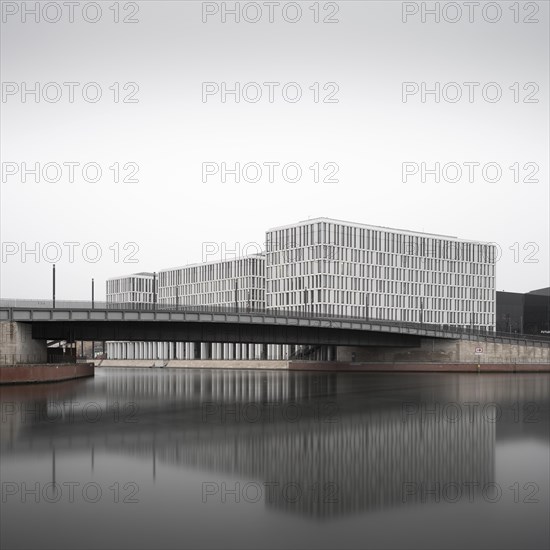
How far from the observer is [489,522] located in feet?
38.4

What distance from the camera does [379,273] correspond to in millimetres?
140375

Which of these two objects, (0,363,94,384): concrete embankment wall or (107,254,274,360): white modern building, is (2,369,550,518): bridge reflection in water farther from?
(107,254,274,360): white modern building

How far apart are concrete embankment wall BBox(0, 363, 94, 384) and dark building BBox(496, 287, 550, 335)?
11479 centimetres

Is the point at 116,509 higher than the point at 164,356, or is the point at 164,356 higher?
the point at 116,509

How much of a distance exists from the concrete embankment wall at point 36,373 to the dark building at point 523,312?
115 meters

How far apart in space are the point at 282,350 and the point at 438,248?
40151 mm

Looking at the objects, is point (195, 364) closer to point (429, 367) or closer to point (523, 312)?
point (429, 367)

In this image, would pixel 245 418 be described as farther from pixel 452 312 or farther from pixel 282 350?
pixel 452 312

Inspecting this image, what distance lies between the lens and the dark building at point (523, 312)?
157 metres

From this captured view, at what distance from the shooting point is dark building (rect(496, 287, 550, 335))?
156750mm

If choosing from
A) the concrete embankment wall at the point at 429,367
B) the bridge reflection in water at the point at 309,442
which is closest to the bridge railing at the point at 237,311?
the concrete embankment wall at the point at 429,367

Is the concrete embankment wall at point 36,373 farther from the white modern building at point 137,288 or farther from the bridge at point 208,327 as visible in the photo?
the white modern building at point 137,288

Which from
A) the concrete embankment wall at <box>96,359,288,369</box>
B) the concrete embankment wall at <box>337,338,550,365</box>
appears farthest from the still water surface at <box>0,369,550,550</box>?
the concrete embankment wall at <box>96,359,288,369</box>

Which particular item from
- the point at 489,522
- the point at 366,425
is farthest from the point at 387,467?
the point at 366,425
